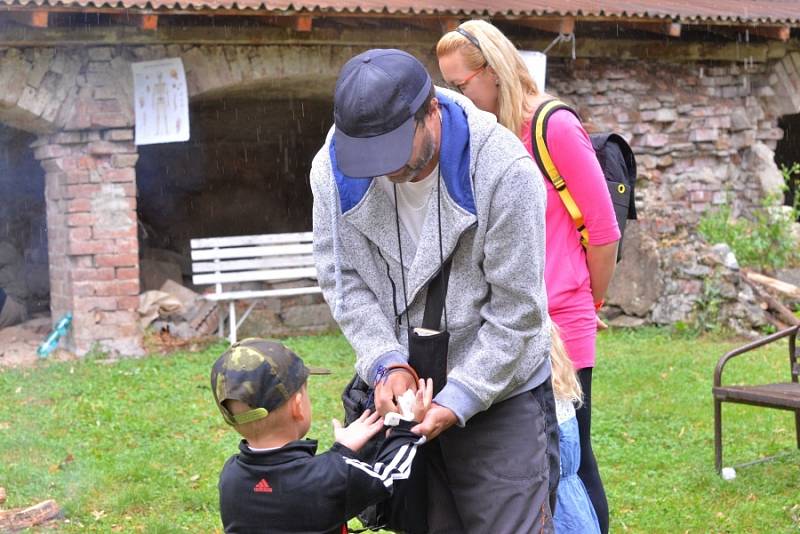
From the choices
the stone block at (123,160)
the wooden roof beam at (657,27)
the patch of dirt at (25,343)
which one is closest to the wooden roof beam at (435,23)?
the wooden roof beam at (657,27)

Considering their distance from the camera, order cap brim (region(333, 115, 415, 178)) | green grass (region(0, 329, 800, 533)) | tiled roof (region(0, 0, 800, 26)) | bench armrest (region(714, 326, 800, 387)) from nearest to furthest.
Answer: cap brim (region(333, 115, 415, 178)) < green grass (region(0, 329, 800, 533)) < bench armrest (region(714, 326, 800, 387)) < tiled roof (region(0, 0, 800, 26))

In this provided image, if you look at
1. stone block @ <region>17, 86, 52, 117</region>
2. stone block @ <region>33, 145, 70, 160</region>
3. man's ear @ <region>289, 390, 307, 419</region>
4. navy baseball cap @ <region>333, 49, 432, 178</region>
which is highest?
navy baseball cap @ <region>333, 49, 432, 178</region>

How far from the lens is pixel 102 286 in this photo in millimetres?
7926

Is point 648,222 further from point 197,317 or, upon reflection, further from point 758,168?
point 197,317

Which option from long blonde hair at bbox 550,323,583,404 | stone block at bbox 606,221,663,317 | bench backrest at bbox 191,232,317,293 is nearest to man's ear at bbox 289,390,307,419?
long blonde hair at bbox 550,323,583,404

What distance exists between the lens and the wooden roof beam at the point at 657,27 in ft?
29.0

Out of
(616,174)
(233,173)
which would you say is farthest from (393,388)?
A: (233,173)

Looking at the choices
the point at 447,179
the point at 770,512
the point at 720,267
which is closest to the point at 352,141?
the point at 447,179

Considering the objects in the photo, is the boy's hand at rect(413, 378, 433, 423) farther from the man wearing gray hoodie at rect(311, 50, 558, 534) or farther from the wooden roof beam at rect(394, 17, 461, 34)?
the wooden roof beam at rect(394, 17, 461, 34)

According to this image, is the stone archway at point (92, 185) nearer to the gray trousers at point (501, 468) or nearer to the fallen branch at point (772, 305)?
the fallen branch at point (772, 305)

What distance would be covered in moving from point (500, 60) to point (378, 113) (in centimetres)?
79

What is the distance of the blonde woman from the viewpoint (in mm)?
2795

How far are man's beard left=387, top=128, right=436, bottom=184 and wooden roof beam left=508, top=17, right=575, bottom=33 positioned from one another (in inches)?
257

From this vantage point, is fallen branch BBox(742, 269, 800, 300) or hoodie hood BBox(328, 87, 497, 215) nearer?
hoodie hood BBox(328, 87, 497, 215)
